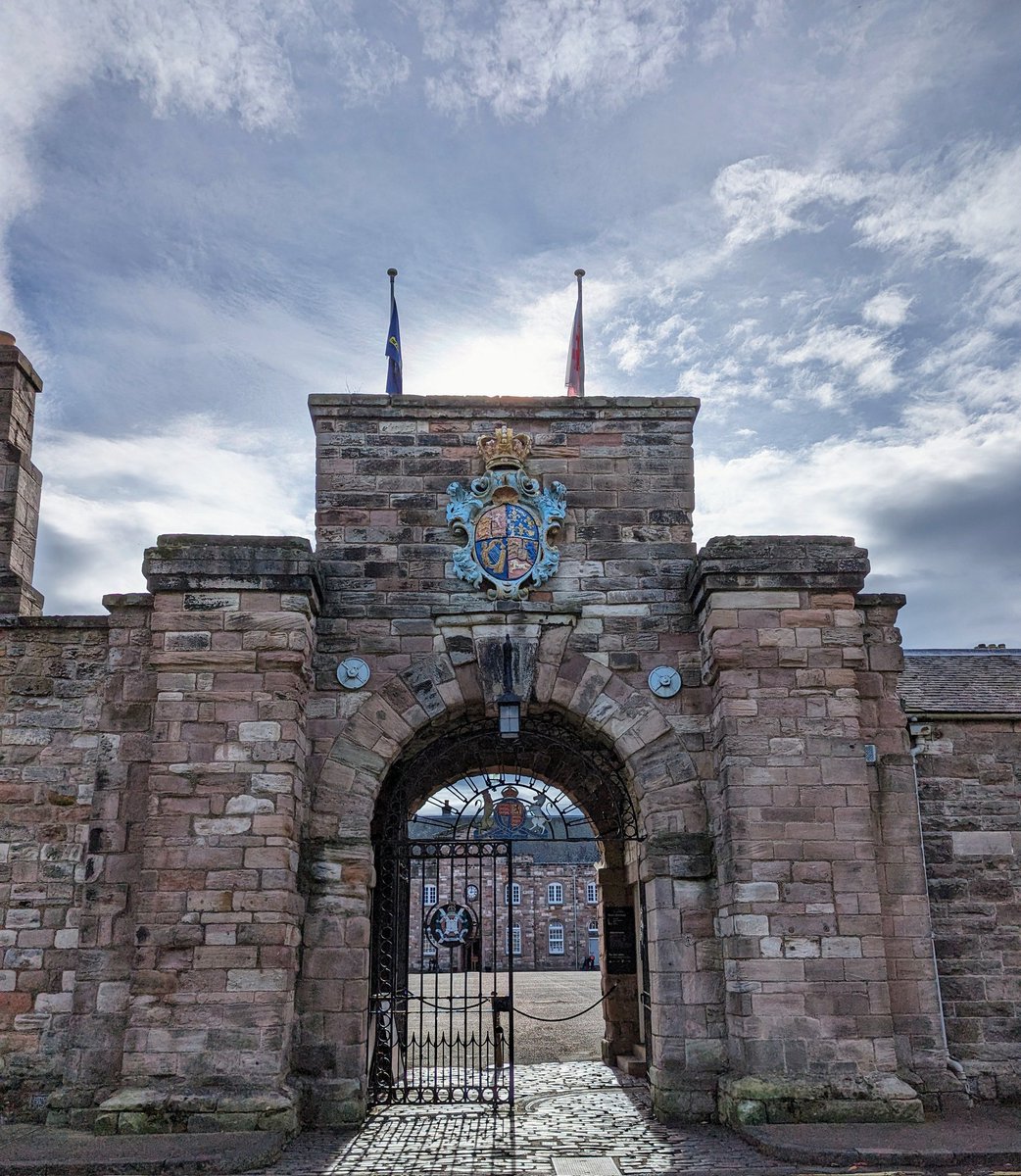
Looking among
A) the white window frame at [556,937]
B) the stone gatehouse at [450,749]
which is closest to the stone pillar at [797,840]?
the stone gatehouse at [450,749]

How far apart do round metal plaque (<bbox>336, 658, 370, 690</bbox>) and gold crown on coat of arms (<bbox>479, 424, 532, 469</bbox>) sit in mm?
2199

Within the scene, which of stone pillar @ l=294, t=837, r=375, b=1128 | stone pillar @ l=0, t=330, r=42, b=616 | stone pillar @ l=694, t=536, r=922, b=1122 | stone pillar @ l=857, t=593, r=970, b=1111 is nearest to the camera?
stone pillar @ l=694, t=536, r=922, b=1122

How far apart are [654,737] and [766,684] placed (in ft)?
3.62

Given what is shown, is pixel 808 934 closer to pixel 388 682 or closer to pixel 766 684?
pixel 766 684

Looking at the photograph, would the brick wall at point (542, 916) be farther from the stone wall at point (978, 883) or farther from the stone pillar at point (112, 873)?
the stone pillar at point (112, 873)

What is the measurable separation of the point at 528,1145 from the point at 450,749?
11.9 ft

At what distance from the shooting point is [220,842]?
8609 millimetres

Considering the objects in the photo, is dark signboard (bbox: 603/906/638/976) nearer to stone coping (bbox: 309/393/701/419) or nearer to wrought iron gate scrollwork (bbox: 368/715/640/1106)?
wrought iron gate scrollwork (bbox: 368/715/640/1106)

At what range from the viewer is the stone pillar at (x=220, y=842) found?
8.04 m

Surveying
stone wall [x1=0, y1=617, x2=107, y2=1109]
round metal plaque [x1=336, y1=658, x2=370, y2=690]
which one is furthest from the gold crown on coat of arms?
stone wall [x1=0, y1=617, x2=107, y2=1109]

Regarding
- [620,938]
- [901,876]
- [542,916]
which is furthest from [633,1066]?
[542,916]

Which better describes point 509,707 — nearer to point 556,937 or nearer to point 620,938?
point 620,938

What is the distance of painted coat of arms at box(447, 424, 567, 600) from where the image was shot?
32.6 ft

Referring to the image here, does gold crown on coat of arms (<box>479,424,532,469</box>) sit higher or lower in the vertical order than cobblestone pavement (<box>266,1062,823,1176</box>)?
higher
